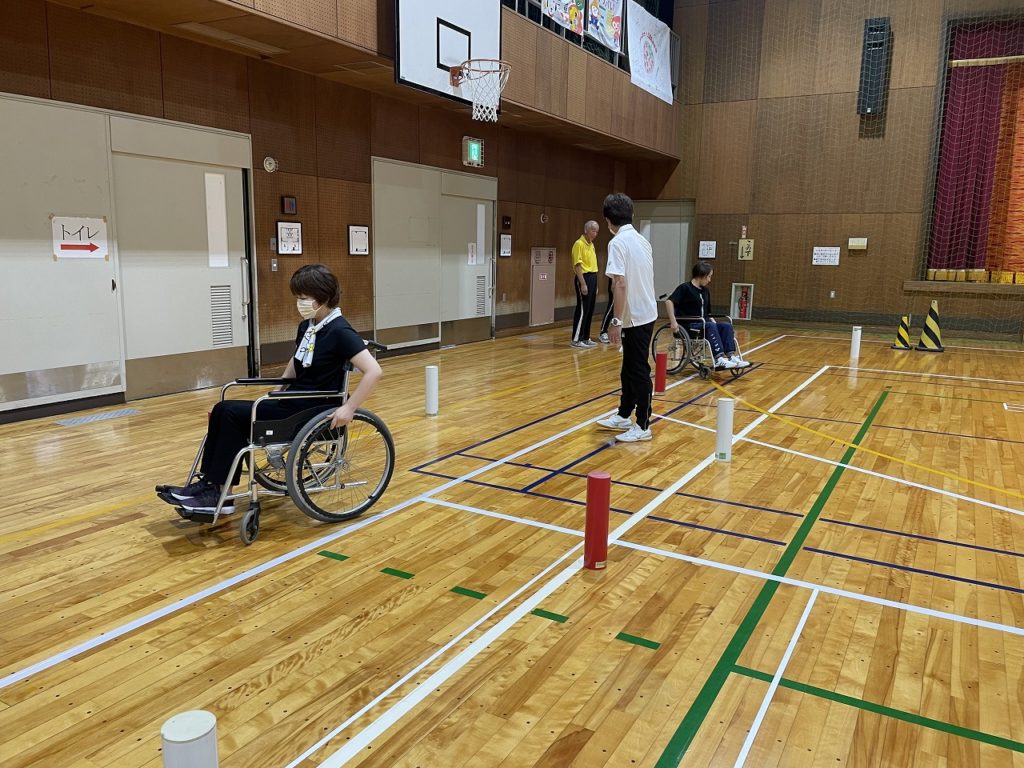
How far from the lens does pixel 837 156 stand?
12.3 m

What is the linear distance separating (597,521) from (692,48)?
12246 millimetres

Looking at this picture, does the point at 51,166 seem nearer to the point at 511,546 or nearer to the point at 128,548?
the point at 128,548

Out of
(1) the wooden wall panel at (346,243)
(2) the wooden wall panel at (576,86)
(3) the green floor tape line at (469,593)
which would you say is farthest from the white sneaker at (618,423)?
(2) the wooden wall panel at (576,86)

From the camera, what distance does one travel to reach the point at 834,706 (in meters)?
2.14

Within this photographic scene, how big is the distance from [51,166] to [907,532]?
5.73 metres

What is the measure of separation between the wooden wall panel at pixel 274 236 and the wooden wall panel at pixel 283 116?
15 centimetres

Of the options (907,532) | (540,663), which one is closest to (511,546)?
(540,663)

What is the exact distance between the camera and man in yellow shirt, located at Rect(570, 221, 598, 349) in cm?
933

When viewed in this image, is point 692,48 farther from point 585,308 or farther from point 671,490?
point 671,490

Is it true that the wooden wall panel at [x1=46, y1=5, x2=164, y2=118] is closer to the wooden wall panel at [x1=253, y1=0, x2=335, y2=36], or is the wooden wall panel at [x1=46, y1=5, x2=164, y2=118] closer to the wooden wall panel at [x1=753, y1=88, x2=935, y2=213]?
the wooden wall panel at [x1=253, y1=0, x2=335, y2=36]

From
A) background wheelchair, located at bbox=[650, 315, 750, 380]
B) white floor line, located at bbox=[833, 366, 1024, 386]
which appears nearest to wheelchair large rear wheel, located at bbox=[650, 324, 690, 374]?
background wheelchair, located at bbox=[650, 315, 750, 380]

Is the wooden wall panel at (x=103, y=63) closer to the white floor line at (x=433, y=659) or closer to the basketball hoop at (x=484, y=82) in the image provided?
the basketball hoop at (x=484, y=82)

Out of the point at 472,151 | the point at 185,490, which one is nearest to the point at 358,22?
the point at 472,151

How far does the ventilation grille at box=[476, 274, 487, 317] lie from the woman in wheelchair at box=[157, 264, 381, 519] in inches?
262
